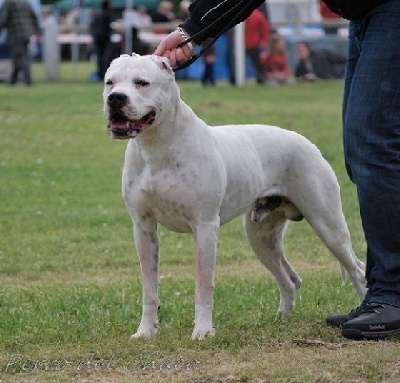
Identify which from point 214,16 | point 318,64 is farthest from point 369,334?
point 318,64

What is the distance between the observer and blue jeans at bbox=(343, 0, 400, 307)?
17.9ft

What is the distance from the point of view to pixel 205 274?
5.73 metres

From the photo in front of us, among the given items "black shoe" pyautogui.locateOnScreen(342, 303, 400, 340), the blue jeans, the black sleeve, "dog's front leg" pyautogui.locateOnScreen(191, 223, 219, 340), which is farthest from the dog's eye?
"black shoe" pyautogui.locateOnScreen(342, 303, 400, 340)

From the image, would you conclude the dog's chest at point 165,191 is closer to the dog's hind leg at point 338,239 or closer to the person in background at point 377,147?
the person in background at point 377,147

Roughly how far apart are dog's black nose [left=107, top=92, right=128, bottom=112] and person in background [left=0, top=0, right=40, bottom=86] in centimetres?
2445

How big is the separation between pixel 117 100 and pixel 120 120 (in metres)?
0.10

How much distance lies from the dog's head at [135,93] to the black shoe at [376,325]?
54.2 inches

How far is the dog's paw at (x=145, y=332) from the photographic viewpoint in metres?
5.71

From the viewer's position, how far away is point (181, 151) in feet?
18.5

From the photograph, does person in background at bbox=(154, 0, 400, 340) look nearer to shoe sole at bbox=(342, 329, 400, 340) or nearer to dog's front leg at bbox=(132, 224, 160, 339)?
shoe sole at bbox=(342, 329, 400, 340)

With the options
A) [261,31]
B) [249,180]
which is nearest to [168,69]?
[249,180]

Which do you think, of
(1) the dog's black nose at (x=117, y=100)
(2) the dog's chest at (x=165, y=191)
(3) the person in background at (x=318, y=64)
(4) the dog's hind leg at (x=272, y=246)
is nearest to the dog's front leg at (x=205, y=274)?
(2) the dog's chest at (x=165, y=191)

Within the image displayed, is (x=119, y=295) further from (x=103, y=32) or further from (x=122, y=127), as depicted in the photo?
(x=103, y=32)

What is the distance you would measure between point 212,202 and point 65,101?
17988 millimetres
